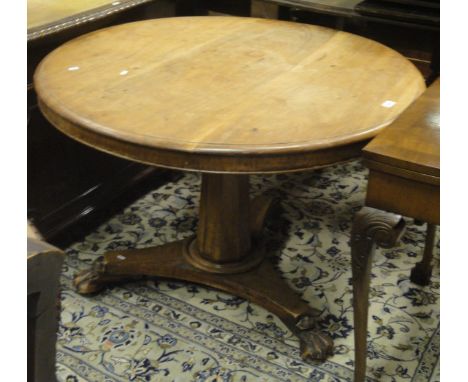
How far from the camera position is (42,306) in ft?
2.07

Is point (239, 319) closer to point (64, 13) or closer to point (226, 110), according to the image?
point (226, 110)

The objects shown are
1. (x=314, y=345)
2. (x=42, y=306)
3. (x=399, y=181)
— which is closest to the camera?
(x=42, y=306)

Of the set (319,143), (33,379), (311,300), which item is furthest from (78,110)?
(311,300)

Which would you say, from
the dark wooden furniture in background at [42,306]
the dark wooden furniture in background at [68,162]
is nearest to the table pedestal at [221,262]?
the dark wooden furniture in background at [68,162]

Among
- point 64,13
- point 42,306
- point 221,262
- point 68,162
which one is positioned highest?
point 64,13

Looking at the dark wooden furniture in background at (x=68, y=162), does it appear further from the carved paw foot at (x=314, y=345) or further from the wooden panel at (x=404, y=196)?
the wooden panel at (x=404, y=196)

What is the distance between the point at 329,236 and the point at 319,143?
2.90 feet

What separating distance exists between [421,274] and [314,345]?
0.43 metres

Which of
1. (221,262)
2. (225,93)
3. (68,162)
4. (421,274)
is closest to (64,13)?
(68,162)

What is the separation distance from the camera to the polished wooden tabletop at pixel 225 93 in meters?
1.02

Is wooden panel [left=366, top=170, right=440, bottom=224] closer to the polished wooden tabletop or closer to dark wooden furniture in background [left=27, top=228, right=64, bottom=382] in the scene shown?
the polished wooden tabletop

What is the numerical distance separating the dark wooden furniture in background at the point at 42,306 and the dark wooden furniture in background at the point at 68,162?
3.26 ft

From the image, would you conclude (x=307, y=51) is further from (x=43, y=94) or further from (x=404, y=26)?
(x=43, y=94)

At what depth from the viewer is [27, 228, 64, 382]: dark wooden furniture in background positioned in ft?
1.93
